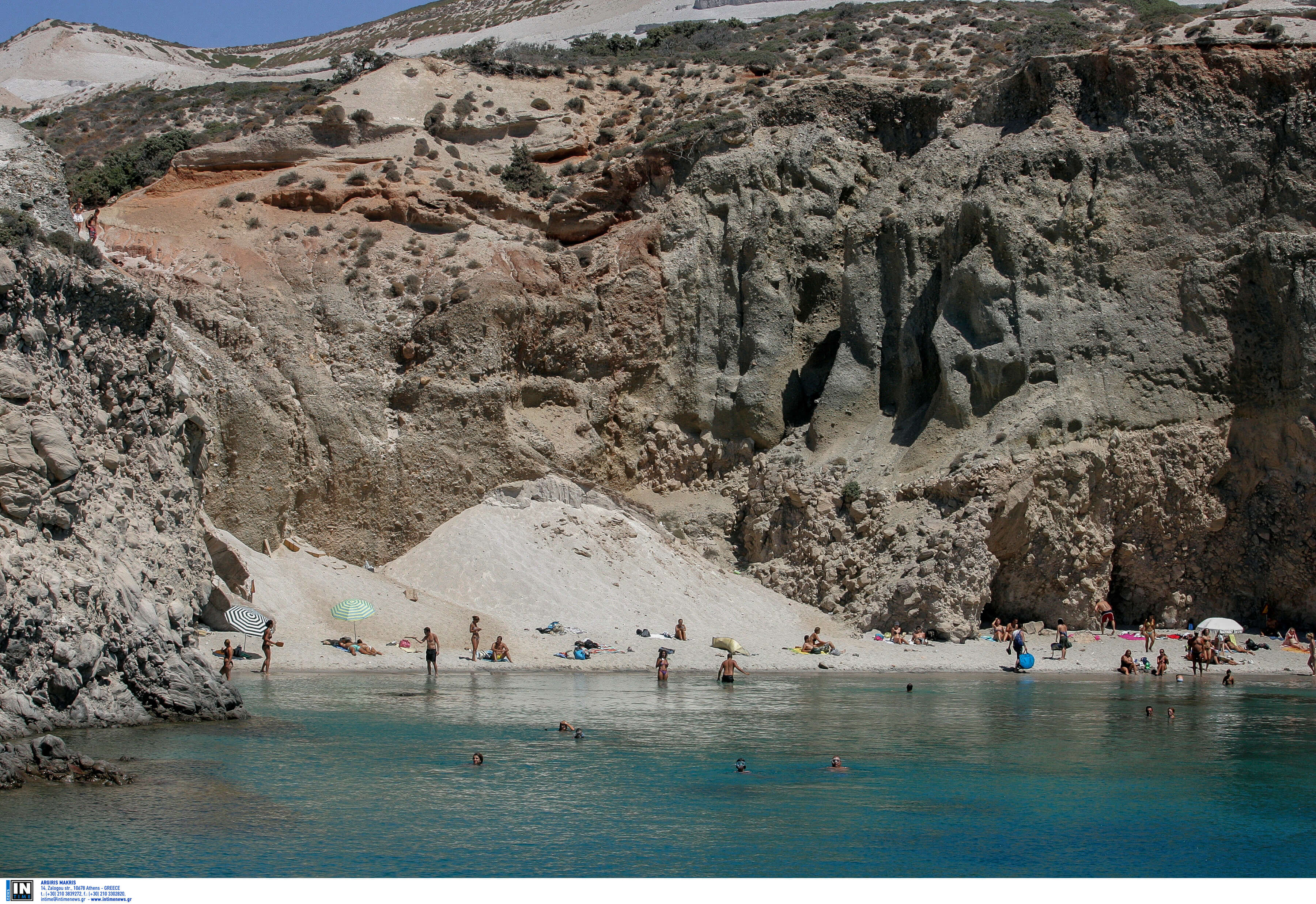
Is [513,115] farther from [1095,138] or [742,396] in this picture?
[1095,138]

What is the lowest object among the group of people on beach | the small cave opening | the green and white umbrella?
the green and white umbrella

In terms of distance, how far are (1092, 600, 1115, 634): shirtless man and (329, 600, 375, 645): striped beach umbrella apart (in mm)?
17956

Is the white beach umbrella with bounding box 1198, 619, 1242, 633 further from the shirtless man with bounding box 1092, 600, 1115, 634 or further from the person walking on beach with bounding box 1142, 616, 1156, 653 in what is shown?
the shirtless man with bounding box 1092, 600, 1115, 634

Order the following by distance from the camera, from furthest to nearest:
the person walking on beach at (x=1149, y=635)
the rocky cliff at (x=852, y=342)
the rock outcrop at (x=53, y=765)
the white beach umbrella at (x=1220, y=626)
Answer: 1. the rocky cliff at (x=852, y=342)
2. the white beach umbrella at (x=1220, y=626)
3. the person walking on beach at (x=1149, y=635)
4. the rock outcrop at (x=53, y=765)

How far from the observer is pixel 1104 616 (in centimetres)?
3241

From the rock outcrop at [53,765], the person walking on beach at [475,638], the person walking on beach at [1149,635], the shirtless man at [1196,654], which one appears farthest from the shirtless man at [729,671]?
the rock outcrop at [53,765]

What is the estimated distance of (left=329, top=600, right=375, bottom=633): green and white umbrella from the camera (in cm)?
2641

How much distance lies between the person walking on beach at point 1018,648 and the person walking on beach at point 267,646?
15.9 m

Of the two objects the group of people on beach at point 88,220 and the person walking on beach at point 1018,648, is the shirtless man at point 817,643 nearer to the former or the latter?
the person walking on beach at point 1018,648

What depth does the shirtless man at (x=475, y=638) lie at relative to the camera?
2667cm

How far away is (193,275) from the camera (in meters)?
31.1

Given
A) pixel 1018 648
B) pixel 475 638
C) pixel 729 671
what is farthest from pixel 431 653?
pixel 1018 648

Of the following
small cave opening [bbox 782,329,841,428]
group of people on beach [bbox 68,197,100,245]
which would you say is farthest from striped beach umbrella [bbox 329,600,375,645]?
small cave opening [bbox 782,329,841,428]

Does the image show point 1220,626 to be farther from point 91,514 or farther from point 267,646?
point 91,514
